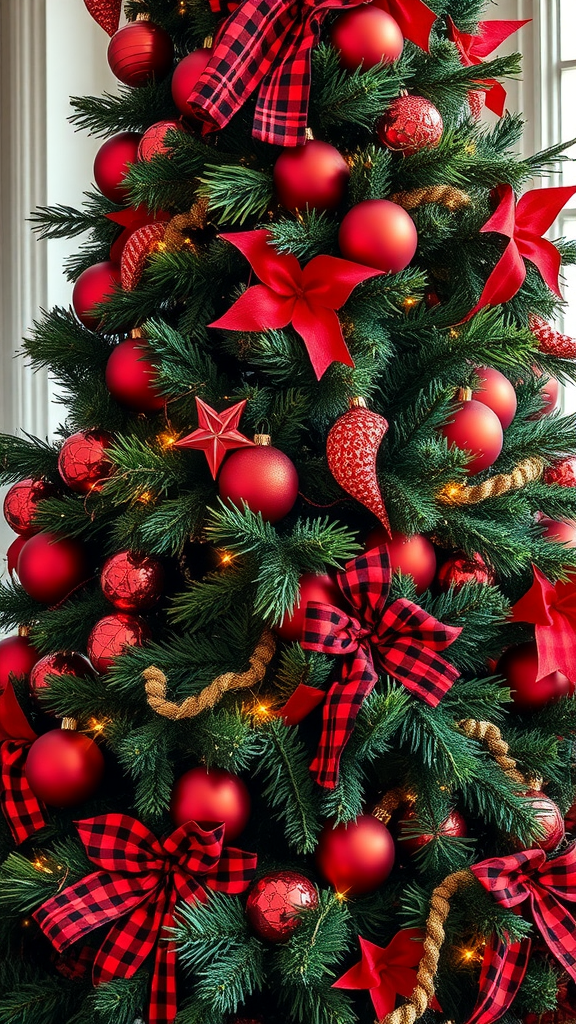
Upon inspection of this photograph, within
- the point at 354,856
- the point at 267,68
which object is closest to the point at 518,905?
the point at 354,856

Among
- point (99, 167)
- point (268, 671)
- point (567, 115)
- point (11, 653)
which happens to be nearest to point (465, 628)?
point (268, 671)

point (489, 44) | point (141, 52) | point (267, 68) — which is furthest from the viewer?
point (489, 44)

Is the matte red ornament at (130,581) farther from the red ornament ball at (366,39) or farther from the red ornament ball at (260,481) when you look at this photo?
the red ornament ball at (366,39)

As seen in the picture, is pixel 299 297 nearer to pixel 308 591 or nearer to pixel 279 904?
pixel 308 591

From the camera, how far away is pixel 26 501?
804mm

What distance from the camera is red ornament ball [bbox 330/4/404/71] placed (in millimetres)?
683

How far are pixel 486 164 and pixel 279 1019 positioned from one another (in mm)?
703

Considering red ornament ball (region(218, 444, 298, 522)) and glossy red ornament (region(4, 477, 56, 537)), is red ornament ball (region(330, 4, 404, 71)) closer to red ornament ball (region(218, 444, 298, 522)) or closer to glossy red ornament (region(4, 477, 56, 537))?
red ornament ball (region(218, 444, 298, 522))

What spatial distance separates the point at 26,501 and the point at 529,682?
19.2 inches

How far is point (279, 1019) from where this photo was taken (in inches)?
25.7

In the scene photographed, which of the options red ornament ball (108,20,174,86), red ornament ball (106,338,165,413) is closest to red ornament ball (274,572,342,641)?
red ornament ball (106,338,165,413)

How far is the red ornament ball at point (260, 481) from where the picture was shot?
624 mm

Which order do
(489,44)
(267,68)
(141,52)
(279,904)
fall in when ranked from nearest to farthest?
(279,904) < (267,68) < (141,52) < (489,44)

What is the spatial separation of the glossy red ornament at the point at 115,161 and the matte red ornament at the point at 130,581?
37 centimetres
